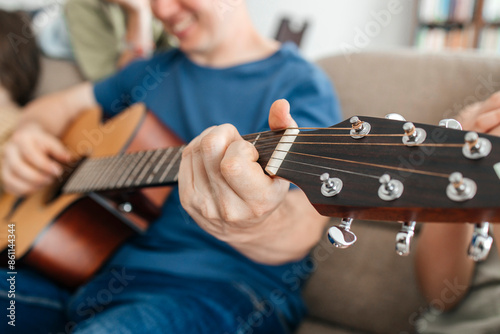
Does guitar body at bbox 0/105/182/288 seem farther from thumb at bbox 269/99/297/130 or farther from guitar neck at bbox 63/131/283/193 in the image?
thumb at bbox 269/99/297/130

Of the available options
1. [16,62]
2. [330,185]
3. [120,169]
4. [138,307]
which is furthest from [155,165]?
[16,62]

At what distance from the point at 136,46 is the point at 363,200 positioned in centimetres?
147

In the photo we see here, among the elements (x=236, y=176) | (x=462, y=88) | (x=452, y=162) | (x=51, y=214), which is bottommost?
(x=51, y=214)

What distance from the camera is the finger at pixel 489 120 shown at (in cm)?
51

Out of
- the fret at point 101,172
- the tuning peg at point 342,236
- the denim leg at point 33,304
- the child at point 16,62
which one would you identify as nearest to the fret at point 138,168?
the fret at point 101,172

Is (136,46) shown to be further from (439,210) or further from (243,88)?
(439,210)

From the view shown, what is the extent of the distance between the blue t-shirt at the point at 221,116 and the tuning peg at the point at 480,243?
0.48 metres

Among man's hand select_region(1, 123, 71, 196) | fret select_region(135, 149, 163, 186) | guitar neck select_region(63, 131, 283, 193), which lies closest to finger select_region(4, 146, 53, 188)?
man's hand select_region(1, 123, 71, 196)

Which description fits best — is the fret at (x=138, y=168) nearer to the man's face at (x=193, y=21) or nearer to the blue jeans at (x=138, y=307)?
the blue jeans at (x=138, y=307)

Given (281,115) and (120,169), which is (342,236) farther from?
(120,169)

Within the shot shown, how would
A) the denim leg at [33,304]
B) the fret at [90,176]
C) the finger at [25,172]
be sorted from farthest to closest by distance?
the finger at [25,172] < the fret at [90,176] < the denim leg at [33,304]

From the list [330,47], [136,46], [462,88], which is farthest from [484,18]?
[136,46]

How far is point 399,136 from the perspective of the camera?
384mm

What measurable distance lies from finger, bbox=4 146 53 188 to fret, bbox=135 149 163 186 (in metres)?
0.48
